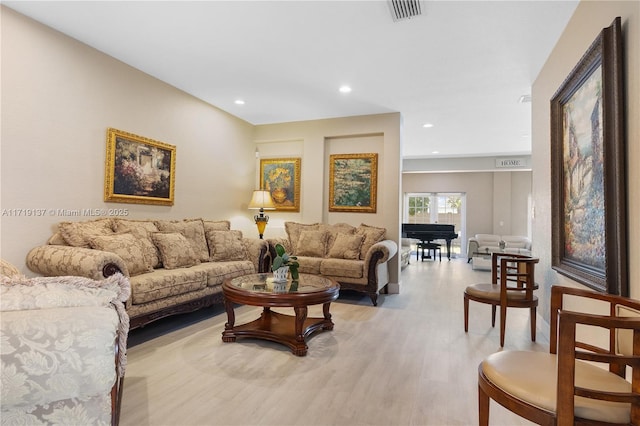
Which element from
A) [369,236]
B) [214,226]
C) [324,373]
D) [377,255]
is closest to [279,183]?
[214,226]

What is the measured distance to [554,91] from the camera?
309 cm

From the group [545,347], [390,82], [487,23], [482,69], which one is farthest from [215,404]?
[482,69]

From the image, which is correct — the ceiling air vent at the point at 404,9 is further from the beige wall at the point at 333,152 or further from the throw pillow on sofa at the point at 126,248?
the throw pillow on sofa at the point at 126,248

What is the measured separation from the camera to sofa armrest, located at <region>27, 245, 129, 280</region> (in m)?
2.51

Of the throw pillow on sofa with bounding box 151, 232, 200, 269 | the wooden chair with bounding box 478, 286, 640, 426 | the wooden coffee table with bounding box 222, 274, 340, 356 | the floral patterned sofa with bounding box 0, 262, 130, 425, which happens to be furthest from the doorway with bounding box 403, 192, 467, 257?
the floral patterned sofa with bounding box 0, 262, 130, 425

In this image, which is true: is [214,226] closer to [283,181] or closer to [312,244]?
[312,244]

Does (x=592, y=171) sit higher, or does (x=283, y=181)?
(x=283, y=181)

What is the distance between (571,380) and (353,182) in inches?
178

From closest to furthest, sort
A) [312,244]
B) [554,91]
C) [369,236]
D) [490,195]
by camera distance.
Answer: [554,91], [369,236], [312,244], [490,195]

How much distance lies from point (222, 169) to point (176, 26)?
8.39 feet

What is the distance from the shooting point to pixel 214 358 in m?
2.59

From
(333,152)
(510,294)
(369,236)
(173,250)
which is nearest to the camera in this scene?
(510,294)

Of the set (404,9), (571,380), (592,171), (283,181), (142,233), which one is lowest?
(571,380)

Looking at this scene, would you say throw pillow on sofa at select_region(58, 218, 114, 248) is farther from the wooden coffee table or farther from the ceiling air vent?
the ceiling air vent
